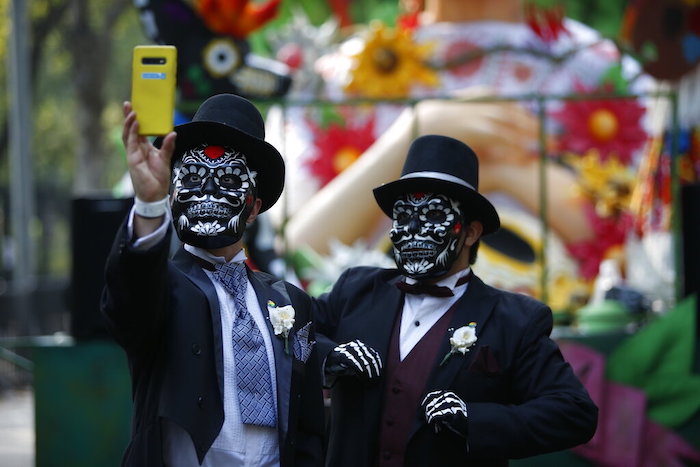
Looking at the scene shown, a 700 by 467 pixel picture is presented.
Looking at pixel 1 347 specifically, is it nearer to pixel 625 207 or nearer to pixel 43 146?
pixel 625 207

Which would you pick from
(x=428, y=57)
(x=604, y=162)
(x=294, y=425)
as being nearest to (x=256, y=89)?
(x=428, y=57)

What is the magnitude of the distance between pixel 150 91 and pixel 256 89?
5.35m

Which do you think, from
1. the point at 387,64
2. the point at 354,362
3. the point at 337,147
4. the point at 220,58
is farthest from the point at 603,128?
the point at 354,362

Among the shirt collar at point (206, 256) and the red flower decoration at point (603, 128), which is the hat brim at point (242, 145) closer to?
the shirt collar at point (206, 256)

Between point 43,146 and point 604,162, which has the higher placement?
point 604,162

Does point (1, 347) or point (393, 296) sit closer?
point (393, 296)

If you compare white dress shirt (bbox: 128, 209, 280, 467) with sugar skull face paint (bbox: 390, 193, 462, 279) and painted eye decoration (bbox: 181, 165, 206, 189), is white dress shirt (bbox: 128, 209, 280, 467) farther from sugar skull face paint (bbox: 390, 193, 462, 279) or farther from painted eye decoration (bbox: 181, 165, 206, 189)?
sugar skull face paint (bbox: 390, 193, 462, 279)

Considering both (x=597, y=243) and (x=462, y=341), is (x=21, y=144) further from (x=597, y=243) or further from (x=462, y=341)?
(x=462, y=341)

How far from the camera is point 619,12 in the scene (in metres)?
17.6

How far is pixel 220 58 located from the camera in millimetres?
8586

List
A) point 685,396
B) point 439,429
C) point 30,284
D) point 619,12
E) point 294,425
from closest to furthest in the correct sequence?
point 294,425
point 439,429
point 685,396
point 30,284
point 619,12

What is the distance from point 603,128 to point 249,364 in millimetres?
7522

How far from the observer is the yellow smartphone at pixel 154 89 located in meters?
3.32

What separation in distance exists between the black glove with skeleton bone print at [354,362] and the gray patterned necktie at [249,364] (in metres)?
0.46
